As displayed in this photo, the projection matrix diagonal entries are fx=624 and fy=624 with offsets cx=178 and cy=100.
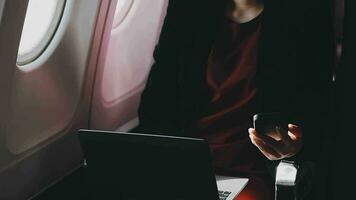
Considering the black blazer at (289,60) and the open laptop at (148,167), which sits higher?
the black blazer at (289,60)

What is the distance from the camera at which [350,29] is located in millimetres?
1112

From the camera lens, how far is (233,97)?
195 cm

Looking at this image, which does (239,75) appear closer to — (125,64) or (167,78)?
(167,78)

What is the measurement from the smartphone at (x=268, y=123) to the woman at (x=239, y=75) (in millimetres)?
192

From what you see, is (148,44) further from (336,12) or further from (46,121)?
(336,12)

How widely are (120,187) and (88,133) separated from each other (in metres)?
0.16

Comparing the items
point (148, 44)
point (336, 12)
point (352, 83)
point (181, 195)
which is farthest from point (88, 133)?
point (148, 44)

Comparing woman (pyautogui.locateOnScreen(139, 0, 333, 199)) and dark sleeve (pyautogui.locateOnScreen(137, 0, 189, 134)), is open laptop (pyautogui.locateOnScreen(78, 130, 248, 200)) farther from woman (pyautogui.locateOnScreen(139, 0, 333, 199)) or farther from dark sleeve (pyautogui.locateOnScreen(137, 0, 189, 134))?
dark sleeve (pyautogui.locateOnScreen(137, 0, 189, 134))

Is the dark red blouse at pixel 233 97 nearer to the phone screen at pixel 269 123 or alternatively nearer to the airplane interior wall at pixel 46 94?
the phone screen at pixel 269 123

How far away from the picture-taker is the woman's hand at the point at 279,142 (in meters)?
1.61

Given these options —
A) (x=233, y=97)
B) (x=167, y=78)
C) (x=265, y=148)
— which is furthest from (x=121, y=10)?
(x=265, y=148)

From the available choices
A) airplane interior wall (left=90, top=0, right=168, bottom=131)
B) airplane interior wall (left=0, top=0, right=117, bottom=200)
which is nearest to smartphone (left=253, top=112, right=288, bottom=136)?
airplane interior wall (left=0, top=0, right=117, bottom=200)

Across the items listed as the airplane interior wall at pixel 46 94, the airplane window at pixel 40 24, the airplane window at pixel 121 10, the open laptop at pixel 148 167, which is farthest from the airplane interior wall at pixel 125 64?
the open laptop at pixel 148 167

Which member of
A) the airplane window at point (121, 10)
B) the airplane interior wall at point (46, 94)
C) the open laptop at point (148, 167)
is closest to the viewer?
the open laptop at point (148, 167)
